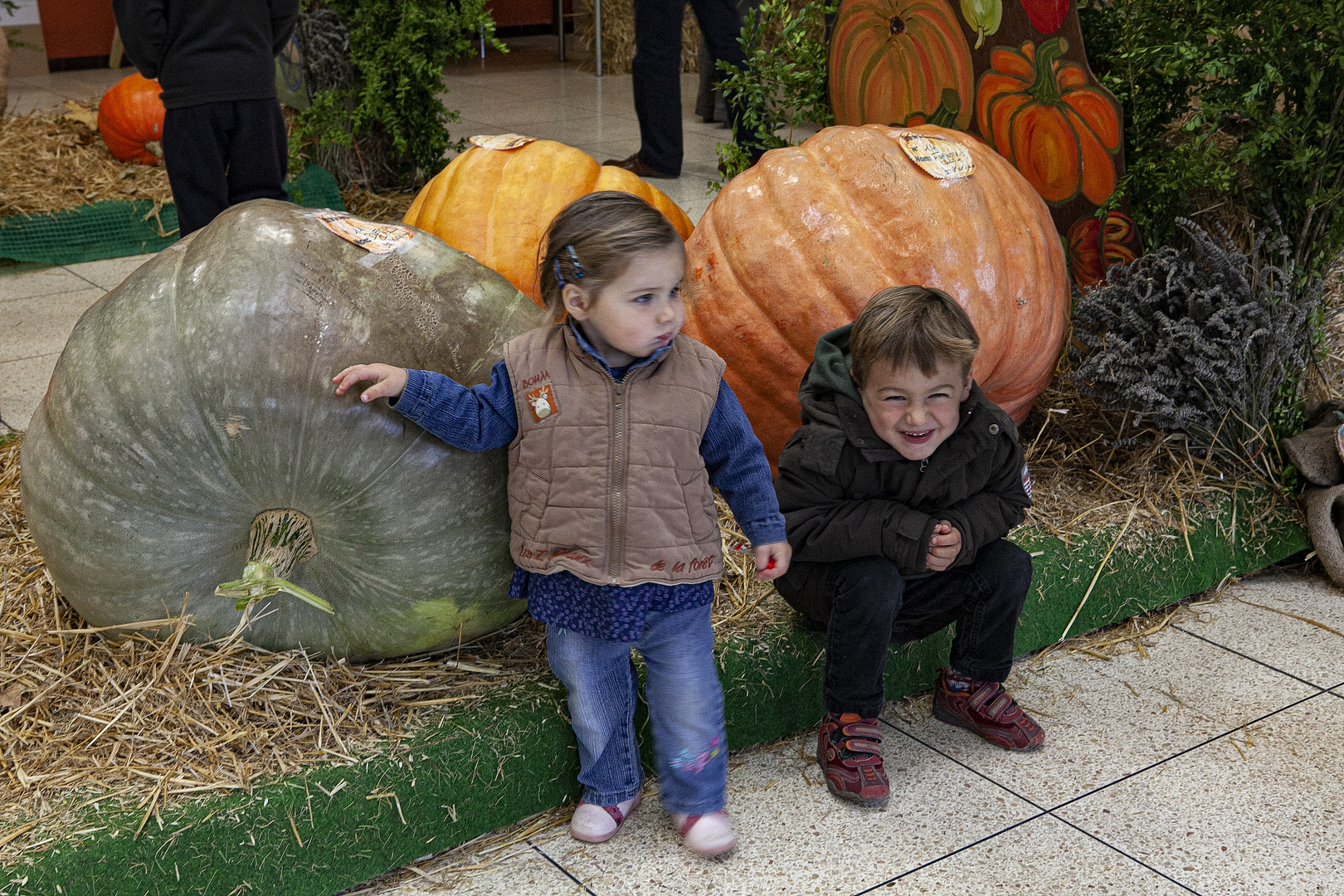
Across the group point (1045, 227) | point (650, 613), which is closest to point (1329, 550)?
point (1045, 227)

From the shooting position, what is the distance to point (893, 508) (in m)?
2.12

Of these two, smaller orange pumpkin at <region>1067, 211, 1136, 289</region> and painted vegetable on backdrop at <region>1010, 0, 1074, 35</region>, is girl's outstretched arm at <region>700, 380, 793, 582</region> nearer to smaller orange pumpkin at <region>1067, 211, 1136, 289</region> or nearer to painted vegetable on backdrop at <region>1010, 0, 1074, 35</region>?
smaller orange pumpkin at <region>1067, 211, 1136, 289</region>

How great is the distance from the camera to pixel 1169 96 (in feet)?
9.77

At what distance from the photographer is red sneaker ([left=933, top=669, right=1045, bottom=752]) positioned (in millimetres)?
2244

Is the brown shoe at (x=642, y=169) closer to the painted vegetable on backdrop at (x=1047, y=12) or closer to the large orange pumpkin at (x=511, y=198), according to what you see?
the large orange pumpkin at (x=511, y=198)

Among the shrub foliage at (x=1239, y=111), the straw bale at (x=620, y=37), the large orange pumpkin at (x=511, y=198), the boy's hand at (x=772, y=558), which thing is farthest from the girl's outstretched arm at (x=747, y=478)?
the straw bale at (x=620, y=37)

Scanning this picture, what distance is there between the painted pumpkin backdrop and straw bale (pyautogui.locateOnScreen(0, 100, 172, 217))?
11.4ft

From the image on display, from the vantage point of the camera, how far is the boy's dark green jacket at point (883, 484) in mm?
2098

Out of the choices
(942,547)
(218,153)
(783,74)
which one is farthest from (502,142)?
(942,547)

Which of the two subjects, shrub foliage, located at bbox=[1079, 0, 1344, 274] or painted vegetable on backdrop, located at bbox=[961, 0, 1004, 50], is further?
painted vegetable on backdrop, located at bbox=[961, 0, 1004, 50]

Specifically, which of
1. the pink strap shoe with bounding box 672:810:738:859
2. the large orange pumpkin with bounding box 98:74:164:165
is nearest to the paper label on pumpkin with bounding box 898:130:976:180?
the pink strap shoe with bounding box 672:810:738:859

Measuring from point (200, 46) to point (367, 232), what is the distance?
6.92 feet

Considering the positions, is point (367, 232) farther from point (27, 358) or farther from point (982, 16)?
point (27, 358)

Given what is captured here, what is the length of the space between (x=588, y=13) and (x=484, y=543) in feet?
31.7
